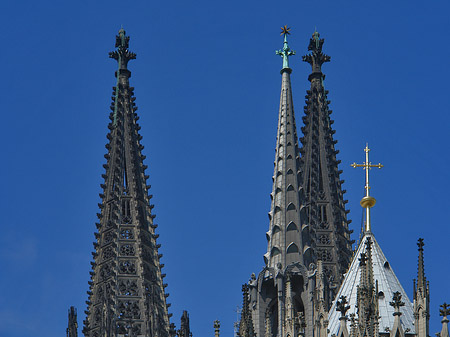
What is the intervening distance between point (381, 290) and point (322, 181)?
34204mm

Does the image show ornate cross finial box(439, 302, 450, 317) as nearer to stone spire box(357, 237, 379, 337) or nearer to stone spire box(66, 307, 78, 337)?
stone spire box(357, 237, 379, 337)

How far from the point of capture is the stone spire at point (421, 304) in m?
68.8

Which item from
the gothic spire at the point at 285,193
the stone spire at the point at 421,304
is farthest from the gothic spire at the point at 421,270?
the gothic spire at the point at 285,193

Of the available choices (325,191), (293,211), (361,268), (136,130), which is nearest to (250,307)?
(293,211)

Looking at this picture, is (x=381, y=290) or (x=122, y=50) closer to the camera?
(x=381, y=290)

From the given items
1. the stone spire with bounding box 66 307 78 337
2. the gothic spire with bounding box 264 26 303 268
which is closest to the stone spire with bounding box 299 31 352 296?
the gothic spire with bounding box 264 26 303 268

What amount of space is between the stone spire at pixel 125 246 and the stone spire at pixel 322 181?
37.0ft

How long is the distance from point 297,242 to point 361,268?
18.9 metres

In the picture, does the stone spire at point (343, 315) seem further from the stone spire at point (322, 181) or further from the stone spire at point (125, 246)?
the stone spire at point (125, 246)

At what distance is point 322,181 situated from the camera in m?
105

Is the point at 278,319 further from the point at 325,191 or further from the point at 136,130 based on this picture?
the point at 136,130

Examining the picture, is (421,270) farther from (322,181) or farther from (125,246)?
(125,246)

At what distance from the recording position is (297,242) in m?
87.0

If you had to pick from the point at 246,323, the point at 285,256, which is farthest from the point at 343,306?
the point at 285,256
